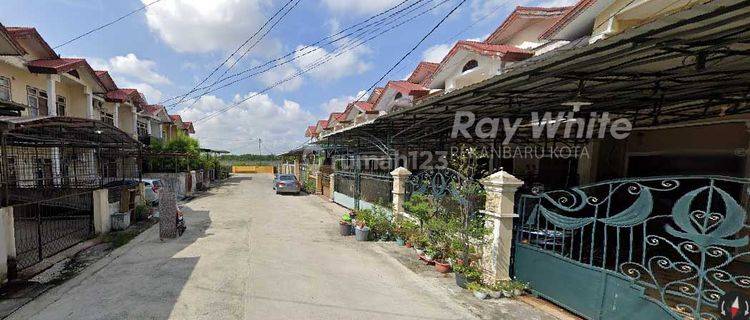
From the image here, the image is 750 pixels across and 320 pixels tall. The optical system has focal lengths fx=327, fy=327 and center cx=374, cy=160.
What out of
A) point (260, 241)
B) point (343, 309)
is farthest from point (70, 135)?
point (343, 309)

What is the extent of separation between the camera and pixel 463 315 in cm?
425

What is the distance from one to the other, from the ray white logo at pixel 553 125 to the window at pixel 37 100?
50.5ft

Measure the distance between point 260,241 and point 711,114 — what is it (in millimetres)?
10058

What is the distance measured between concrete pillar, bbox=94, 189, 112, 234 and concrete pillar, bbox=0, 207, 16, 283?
322cm

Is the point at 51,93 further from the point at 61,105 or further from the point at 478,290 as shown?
the point at 478,290

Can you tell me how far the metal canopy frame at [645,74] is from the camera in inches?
102

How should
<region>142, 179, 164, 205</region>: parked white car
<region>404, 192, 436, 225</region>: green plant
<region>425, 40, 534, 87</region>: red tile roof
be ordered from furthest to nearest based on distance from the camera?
1. <region>142, 179, 164, 205</region>: parked white car
2. <region>425, 40, 534, 87</region>: red tile roof
3. <region>404, 192, 436, 225</region>: green plant

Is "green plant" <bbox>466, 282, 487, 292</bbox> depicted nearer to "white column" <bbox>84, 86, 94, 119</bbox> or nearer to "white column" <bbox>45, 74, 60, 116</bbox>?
"white column" <bbox>45, 74, 60, 116</bbox>

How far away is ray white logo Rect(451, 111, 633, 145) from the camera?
747cm

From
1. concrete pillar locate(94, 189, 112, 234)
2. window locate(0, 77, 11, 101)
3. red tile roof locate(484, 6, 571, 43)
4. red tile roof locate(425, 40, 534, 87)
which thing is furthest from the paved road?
window locate(0, 77, 11, 101)

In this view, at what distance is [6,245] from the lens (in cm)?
512

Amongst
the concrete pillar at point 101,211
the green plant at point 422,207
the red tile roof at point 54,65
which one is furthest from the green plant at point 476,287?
the red tile roof at point 54,65

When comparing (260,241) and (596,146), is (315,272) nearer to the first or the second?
(260,241)

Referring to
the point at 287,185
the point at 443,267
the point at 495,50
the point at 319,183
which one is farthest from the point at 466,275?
the point at 287,185
